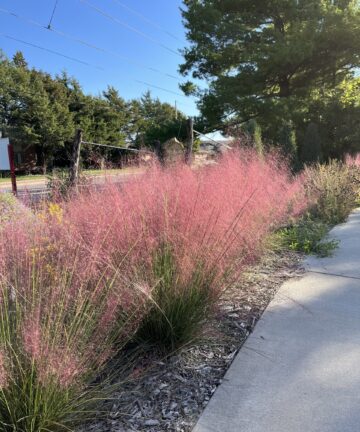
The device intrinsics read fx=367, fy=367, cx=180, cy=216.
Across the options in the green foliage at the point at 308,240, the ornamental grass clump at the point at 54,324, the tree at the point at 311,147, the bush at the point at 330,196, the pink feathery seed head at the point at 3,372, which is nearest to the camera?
the pink feathery seed head at the point at 3,372

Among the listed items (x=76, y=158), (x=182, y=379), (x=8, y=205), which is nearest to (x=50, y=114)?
(x=76, y=158)

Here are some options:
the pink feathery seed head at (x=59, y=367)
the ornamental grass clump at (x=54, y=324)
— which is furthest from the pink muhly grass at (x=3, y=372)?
the pink feathery seed head at (x=59, y=367)

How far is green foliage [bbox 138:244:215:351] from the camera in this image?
2.13m

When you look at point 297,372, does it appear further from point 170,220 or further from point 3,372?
point 3,372

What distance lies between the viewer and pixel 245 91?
16375 mm

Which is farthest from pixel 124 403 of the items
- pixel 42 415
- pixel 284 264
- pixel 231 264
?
pixel 284 264

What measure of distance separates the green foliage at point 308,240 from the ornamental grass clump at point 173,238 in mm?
1670

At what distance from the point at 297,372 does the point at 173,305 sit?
80cm

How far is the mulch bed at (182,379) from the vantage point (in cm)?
172

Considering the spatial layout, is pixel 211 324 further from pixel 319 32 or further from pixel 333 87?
pixel 333 87

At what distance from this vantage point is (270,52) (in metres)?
15.3

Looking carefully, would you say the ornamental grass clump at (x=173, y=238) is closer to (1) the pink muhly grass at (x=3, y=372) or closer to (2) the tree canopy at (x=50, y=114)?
(1) the pink muhly grass at (x=3, y=372)

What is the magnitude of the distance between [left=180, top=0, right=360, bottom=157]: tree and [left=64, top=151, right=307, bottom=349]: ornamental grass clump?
45.5 ft

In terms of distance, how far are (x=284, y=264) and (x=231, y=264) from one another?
1.65 metres
